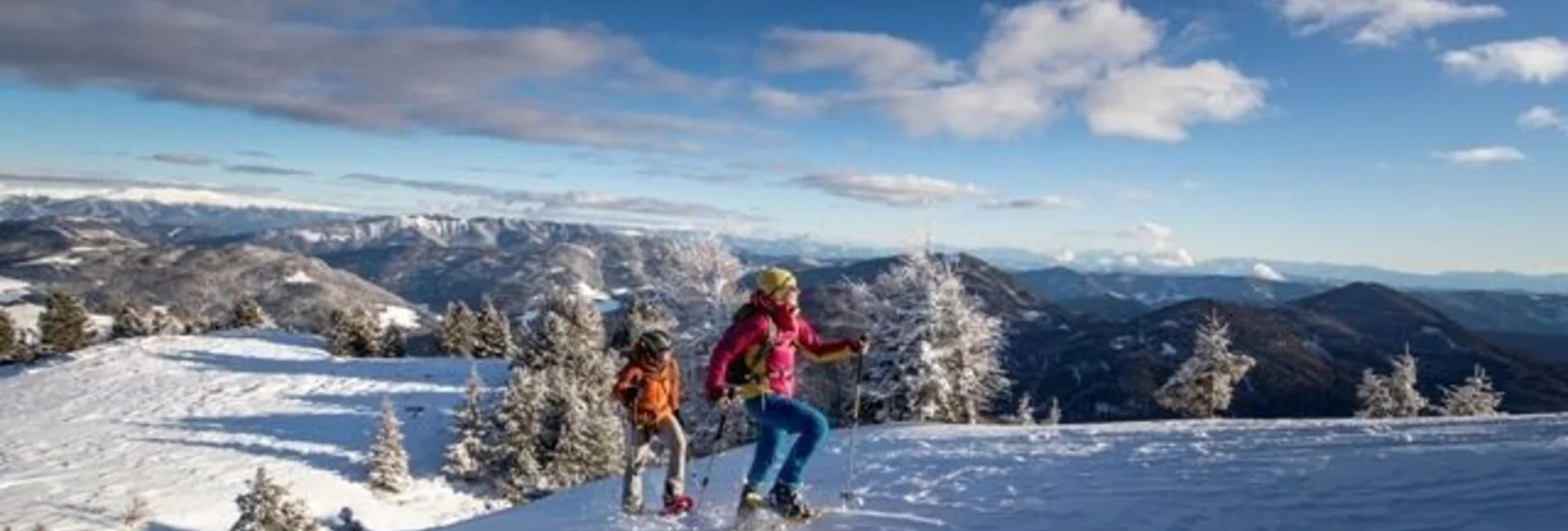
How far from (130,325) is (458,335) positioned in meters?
33.1

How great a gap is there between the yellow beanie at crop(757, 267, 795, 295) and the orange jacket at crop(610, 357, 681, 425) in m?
2.04

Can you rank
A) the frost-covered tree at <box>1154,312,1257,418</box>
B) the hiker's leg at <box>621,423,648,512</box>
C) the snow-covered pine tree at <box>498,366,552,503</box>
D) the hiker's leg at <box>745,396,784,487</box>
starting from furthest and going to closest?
the frost-covered tree at <box>1154,312,1257,418</box>
the snow-covered pine tree at <box>498,366,552,503</box>
the hiker's leg at <box>621,423,648,512</box>
the hiker's leg at <box>745,396,784,487</box>

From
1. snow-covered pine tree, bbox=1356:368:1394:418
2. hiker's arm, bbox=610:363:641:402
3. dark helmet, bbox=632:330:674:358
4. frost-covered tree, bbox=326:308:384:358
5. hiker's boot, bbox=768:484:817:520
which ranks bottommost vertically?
frost-covered tree, bbox=326:308:384:358

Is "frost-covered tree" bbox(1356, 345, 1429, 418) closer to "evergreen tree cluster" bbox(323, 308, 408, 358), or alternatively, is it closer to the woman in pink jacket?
the woman in pink jacket

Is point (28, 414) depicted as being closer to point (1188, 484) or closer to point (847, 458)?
point (847, 458)

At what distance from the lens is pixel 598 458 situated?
53531 millimetres

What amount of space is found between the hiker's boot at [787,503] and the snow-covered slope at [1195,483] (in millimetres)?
273

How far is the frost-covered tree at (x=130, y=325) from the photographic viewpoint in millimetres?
92375

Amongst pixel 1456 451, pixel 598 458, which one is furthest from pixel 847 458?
pixel 598 458

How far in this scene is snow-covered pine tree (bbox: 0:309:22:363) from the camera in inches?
3233

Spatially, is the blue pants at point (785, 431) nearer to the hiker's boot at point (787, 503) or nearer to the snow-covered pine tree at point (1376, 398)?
the hiker's boot at point (787, 503)

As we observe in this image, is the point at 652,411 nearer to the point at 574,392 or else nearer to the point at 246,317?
the point at 574,392

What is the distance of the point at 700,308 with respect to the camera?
5238 cm

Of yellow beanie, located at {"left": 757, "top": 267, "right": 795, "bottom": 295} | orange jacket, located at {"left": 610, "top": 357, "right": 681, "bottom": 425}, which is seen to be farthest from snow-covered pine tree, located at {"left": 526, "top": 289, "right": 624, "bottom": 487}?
yellow beanie, located at {"left": 757, "top": 267, "right": 795, "bottom": 295}
